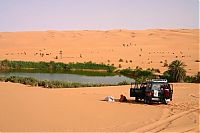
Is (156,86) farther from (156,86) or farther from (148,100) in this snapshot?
(148,100)

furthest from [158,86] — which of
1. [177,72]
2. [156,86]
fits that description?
[177,72]

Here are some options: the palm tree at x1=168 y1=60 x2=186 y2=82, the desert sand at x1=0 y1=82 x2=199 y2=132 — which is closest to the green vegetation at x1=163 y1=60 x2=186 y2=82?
the palm tree at x1=168 y1=60 x2=186 y2=82

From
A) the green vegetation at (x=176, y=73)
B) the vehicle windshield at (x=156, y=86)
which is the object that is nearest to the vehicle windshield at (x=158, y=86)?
the vehicle windshield at (x=156, y=86)

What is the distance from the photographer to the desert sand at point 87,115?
12.7 metres

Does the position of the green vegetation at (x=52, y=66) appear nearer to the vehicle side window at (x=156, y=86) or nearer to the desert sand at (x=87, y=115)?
the vehicle side window at (x=156, y=86)

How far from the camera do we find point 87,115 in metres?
14.9

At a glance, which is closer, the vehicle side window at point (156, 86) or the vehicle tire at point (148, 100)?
the vehicle tire at point (148, 100)

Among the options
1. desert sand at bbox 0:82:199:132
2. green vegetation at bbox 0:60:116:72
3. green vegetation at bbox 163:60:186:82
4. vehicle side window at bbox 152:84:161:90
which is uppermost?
green vegetation at bbox 0:60:116:72

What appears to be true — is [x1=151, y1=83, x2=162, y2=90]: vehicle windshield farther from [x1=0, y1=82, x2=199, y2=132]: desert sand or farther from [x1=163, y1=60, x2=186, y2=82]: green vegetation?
[x1=163, y1=60, x2=186, y2=82]: green vegetation

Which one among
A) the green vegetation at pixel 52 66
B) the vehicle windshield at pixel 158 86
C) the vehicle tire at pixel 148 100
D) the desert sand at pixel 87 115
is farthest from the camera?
the green vegetation at pixel 52 66

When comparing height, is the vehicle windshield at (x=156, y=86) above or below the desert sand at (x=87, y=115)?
above

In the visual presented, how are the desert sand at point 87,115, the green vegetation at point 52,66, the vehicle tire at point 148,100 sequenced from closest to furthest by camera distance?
1. the desert sand at point 87,115
2. the vehicle tire at point 148,100
3. the green vegetation at point 52,66

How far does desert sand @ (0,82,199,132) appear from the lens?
12.7 metres

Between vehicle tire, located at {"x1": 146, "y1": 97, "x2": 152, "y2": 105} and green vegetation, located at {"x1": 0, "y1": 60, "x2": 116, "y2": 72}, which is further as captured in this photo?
green vegetation, located at {"x1": 0, "y1": 60, "x2": 116, "y2": 72}
